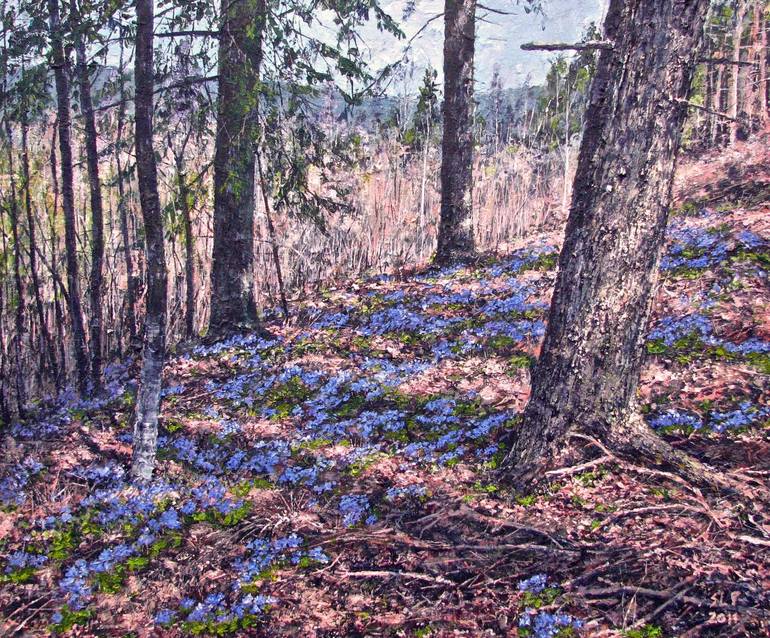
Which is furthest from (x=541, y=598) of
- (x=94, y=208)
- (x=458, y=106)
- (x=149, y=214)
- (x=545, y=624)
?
(x=458, y=106)

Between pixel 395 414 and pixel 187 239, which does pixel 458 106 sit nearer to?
pixel 187 239

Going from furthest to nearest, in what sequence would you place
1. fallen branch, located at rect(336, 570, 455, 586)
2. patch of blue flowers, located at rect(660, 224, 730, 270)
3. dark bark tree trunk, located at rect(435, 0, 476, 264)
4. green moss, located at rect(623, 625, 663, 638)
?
dark bark tree trunk, located at rect(435, 0, 476, 264), patch of blue flowers, located at rect(660, 224, 730, 270), fallen branch, located at rect(336, 570, 455, 586), green moss, located at rect(623, 625, 663, 638)

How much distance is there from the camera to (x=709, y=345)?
4.78m

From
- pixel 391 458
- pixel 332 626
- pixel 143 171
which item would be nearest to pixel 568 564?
pixel 332 626

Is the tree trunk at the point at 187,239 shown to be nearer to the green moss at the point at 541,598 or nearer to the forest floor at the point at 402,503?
the forest floor at the point at 402,503

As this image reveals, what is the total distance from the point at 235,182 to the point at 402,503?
12.3 feet

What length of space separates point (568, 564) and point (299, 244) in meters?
7.76

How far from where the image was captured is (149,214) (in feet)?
13.2

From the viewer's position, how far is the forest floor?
273 centimetres

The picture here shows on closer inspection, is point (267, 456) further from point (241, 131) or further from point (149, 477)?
point (241, 131)

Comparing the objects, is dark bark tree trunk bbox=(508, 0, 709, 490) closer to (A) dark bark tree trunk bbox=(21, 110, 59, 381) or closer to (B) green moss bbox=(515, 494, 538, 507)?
(B) green moss bbox=(515, 494, 538, 507)

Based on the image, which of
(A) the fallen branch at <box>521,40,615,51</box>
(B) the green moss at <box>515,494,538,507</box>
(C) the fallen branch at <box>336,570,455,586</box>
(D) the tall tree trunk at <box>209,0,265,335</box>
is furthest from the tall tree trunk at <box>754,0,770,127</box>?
(C) the fallen branch at <box>336,570,455,586</box>

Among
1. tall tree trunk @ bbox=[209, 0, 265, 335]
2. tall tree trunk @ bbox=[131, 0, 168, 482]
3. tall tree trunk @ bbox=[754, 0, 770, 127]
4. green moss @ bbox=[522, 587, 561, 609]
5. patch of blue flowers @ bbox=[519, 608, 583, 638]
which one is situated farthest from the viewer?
tall tree trunk @ bbox=[754, 0, 770, 127]

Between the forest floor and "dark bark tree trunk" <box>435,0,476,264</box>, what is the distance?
100 inches
